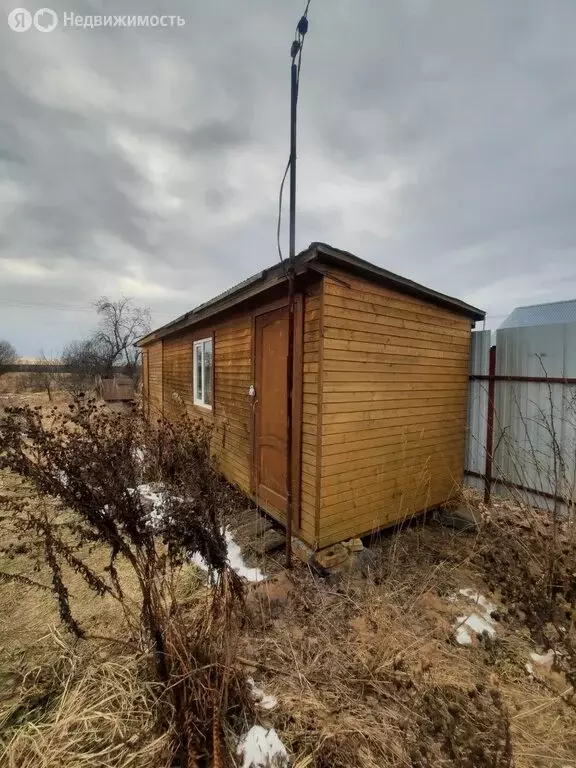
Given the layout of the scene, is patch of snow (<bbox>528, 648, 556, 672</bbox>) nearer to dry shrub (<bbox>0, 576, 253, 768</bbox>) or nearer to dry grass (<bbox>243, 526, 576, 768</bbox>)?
dry grass (<bbox>243, 526, 576, 768</bbox>)

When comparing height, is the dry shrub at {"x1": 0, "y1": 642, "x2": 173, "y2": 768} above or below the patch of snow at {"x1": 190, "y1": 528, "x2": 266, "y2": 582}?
above

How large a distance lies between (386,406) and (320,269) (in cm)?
181

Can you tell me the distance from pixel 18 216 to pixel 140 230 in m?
3.85

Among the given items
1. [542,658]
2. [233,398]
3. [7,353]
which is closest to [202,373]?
[233,398]

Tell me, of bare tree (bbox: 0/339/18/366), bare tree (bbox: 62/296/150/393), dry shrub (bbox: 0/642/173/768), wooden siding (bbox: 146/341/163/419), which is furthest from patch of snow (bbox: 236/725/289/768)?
bare tree (bbox: 0/339/18/366)

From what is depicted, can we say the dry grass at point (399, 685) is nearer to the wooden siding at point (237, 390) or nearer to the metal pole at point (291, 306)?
the metal pole at point (291, 306)

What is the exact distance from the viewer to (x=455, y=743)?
1250 mm

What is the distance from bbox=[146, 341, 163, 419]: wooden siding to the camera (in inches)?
375

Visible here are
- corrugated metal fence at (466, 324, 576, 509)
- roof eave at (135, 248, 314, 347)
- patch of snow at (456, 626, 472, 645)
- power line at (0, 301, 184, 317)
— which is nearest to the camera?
patch of snow at (456, 626, 472, 645)

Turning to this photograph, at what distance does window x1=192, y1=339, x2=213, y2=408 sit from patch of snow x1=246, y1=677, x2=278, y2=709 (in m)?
4.57

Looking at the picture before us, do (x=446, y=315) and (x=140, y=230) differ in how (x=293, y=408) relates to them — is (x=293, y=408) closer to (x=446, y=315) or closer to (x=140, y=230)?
(x=446, y=315)

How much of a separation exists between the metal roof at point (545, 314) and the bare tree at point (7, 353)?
1186 inches

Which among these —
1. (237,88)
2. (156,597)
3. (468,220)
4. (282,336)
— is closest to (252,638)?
(156,597)

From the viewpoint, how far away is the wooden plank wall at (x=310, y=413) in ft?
10.8
